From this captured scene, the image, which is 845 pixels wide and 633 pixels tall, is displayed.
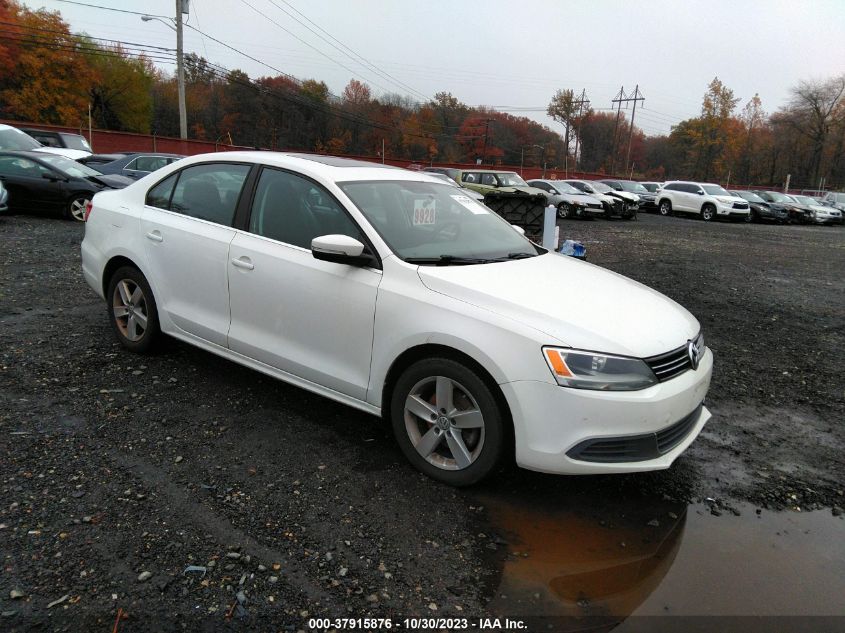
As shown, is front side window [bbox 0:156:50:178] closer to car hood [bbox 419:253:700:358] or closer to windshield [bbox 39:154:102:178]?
windshield [bbox 39:154:102:178]

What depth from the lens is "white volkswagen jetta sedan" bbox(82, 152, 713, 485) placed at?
2869 mm

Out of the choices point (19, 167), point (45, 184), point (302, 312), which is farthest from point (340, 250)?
point (19, 167)

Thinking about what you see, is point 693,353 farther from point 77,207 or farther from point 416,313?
point 77,207

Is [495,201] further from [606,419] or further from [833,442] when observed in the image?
[606,419]

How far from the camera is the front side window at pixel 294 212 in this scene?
365 centimetres

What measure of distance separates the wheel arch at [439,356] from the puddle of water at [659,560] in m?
0.46

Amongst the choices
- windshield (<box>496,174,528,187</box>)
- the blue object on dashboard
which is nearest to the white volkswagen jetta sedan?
the blue object on dashboard

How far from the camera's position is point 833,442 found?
4070 millimetres

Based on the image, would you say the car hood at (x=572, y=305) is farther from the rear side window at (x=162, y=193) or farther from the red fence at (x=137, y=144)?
the red fence at (x=137, y=144)

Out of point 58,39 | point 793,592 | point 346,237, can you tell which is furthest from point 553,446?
point 58,39

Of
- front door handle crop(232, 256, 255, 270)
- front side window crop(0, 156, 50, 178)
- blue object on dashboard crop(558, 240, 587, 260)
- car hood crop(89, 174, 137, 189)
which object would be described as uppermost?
front side window crop(0, 156, 50, 178)

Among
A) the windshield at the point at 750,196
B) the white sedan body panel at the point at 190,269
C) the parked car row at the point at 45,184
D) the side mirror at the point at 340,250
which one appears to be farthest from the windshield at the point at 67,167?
the windshield at the point at 750,196

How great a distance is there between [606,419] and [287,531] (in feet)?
5.14

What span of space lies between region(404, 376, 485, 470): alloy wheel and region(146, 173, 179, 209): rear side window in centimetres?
257
